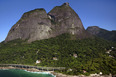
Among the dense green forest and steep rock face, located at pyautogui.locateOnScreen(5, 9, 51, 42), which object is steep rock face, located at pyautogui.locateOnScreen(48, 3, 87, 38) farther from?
the dense green forest

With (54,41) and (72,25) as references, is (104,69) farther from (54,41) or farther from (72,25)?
(72,25)

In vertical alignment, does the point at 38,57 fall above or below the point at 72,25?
below

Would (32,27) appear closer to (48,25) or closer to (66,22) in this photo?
(48,25)

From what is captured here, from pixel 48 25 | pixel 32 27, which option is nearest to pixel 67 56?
pixel 48 25

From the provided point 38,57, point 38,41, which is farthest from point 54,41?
point 38,57

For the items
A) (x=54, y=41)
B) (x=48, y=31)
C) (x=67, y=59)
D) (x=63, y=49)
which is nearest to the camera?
(x=67, y=59)

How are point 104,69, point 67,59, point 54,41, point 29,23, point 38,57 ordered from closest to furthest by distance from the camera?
point 104,69
point 67,59
point 38,57
point 54,41
point 29,23

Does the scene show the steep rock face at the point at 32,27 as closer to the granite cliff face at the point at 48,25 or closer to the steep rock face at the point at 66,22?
the granite cliff face at the point at 48,25
